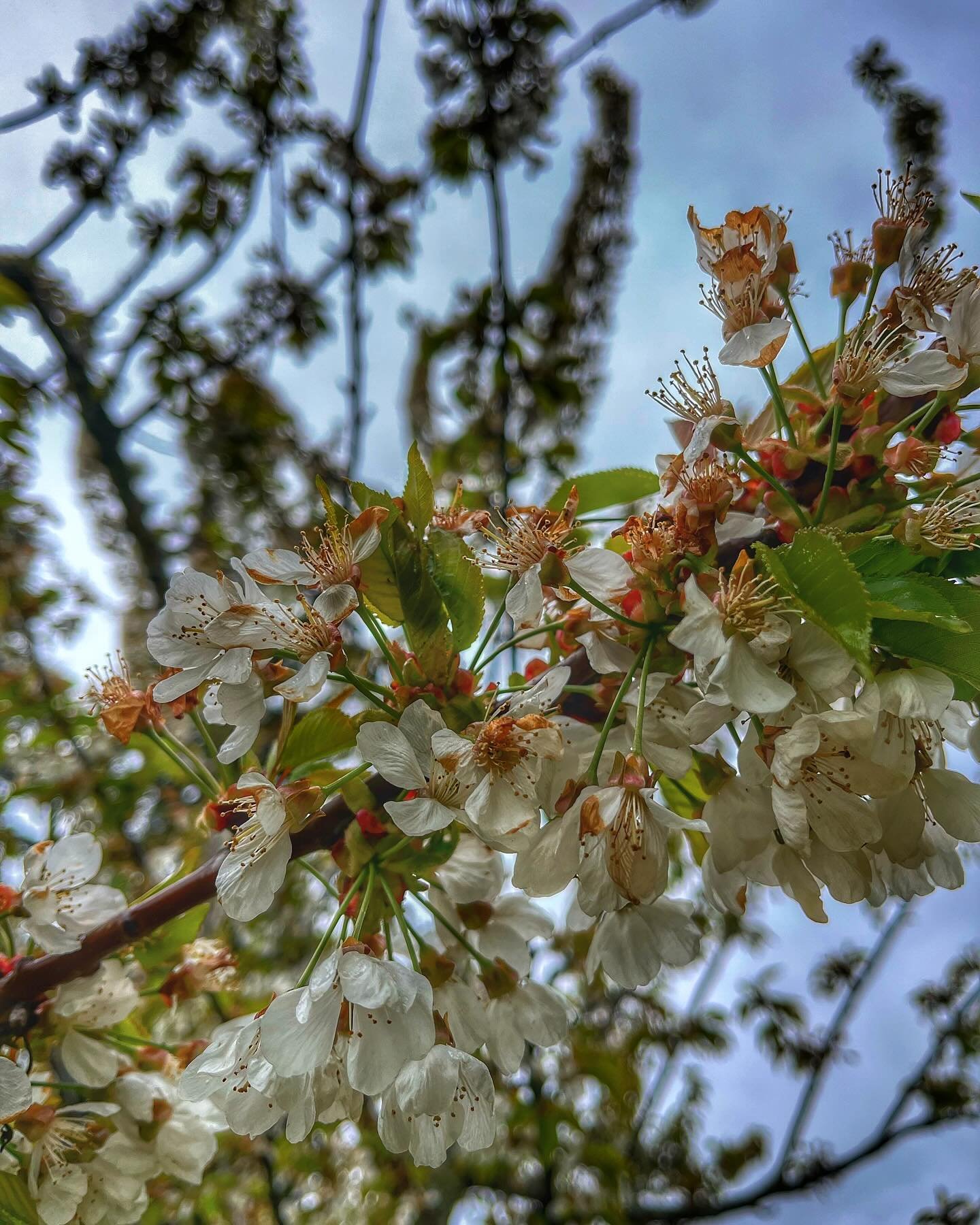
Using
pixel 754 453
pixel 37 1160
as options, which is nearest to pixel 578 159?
pixel 754 453

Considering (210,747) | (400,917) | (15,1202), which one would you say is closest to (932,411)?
(400,917)

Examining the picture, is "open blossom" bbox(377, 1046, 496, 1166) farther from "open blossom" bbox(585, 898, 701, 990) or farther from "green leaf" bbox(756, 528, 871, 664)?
"green leaf" bbox(756, 528, 871, 664)

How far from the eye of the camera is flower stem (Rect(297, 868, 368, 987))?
68 cm

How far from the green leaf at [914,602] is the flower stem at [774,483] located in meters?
0.08

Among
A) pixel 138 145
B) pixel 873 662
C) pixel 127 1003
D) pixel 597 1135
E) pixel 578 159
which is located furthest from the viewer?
pixel 578 159

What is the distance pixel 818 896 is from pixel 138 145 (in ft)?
9.20

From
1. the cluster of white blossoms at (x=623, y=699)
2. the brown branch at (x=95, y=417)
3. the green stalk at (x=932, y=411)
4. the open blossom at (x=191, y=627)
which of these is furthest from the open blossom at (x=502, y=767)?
the brown branch at (x=95, y=417)

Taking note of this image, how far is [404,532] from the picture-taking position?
2.40 ft

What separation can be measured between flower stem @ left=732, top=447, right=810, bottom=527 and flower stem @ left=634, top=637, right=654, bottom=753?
6.1 inches

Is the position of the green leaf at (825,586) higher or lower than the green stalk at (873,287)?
lower

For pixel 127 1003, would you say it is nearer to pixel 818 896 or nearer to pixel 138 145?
pixel 818 896

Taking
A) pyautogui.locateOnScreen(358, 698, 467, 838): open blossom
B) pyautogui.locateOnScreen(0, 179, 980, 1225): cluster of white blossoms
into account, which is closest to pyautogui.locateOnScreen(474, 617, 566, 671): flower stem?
pyautogui.locateOnScreen(0, 179, 980, 1225): cluster of white blossoms

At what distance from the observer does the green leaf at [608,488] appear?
34.6 inches

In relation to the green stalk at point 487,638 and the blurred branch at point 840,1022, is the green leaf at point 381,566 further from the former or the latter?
the blurred branch at point 840,1022
